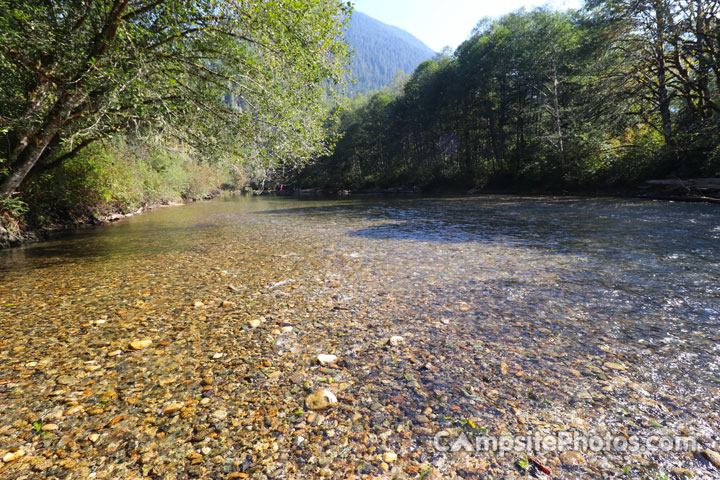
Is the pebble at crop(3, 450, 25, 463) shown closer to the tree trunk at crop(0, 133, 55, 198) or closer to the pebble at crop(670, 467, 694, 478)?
the pebble at crop(670, 467, 694, 478)

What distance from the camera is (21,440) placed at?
94.4 inches

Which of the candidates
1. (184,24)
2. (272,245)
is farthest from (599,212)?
(184,24)

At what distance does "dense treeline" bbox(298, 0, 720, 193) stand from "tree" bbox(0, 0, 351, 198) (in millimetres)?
19188

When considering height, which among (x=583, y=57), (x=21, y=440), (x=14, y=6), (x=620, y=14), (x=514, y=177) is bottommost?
(x=21, y=440)

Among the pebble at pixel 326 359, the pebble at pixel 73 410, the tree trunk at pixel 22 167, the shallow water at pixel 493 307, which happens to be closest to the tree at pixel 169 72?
the tree trunk at pixel 22 167

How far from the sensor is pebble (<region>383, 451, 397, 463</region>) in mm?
2221

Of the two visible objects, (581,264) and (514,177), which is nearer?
(581,264)

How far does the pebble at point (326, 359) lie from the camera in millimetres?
3521

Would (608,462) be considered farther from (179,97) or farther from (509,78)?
(509,78)

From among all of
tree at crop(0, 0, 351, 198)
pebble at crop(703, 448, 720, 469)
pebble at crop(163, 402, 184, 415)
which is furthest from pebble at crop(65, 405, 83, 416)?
tree at crop(0, 0, 351, 198)

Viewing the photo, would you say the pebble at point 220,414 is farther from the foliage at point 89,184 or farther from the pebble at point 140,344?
the foliage at point 89,184

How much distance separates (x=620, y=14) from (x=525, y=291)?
97.6 ft

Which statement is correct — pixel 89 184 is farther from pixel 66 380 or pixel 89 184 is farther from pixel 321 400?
pixel 321 400

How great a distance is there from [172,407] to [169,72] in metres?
11.1
